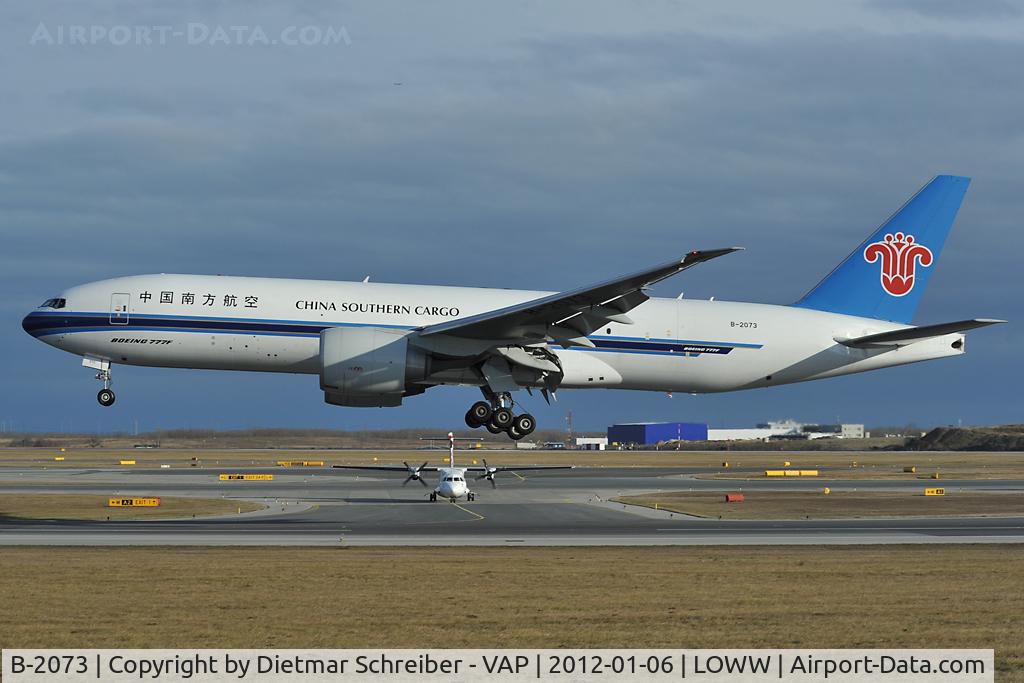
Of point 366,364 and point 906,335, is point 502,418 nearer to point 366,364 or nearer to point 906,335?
point 366,364

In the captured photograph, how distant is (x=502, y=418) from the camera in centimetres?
4403

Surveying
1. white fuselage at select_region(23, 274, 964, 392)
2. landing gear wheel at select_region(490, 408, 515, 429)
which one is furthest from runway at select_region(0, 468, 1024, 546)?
white fuselage at select_region(23, 274, 964, 392)

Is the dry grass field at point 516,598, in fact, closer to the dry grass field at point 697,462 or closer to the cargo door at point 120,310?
the cargo door at point 120,310

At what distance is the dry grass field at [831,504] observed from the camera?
52.6 m

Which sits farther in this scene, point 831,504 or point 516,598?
point 831,504

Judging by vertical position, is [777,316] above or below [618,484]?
above

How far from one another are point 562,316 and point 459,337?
3585mm

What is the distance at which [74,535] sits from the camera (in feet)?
131

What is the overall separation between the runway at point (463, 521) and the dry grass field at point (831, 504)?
2465 mm

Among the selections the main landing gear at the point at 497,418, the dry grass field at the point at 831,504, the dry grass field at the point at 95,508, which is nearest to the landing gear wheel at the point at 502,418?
the main landing gear at the point at 497,418

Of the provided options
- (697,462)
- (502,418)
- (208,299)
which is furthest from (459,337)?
(697,462)
